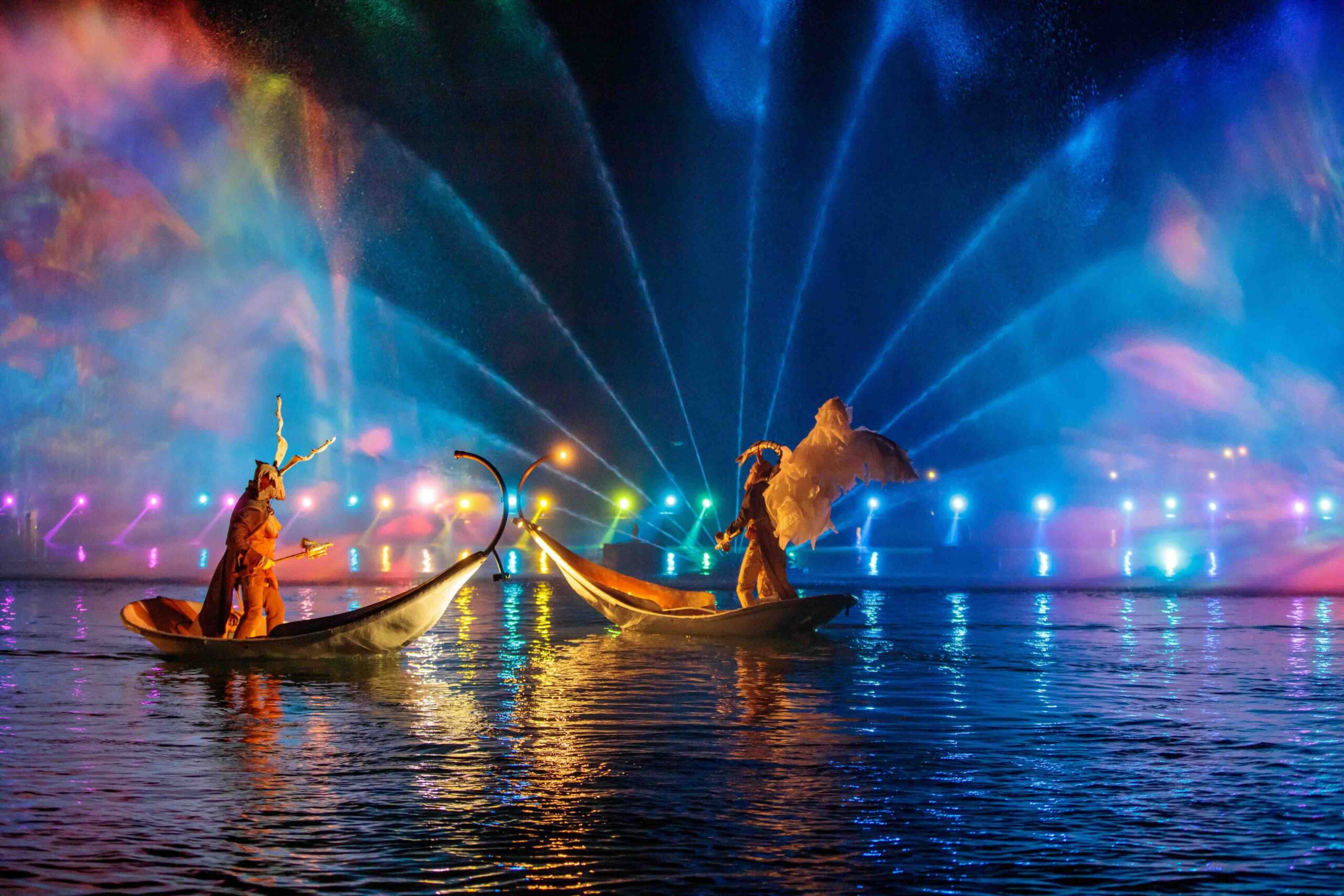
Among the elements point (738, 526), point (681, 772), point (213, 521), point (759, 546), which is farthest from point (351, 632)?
point (213, 521)

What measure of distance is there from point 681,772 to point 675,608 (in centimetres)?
1308

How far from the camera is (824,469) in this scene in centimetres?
2291

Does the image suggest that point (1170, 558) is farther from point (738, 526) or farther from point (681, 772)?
point (681, 772)

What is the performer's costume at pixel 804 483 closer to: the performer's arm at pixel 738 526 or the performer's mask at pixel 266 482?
the performer's arm at pixel 738 526

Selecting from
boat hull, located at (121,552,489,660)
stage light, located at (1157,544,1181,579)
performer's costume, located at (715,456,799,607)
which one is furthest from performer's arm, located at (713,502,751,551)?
stage light, located at (1157,544,1181,579)

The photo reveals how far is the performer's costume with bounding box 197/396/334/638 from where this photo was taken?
17.9 m

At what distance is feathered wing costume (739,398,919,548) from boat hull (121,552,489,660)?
6938mm

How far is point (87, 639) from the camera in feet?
72.6

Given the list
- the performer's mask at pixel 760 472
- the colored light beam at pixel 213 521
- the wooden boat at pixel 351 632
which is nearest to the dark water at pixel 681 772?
the wooden boat at pixel 351 632

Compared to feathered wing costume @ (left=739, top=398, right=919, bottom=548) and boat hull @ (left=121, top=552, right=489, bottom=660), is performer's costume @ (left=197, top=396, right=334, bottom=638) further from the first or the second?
feathered wing costume @ (left=739, top=398, right=919, bottom=548)

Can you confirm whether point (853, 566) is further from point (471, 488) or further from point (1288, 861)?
point (471, 488)

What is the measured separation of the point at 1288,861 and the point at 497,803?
541 centimetres

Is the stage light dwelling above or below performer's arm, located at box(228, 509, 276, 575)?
below

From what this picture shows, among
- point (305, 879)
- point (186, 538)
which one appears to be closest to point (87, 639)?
point (305, 879)
